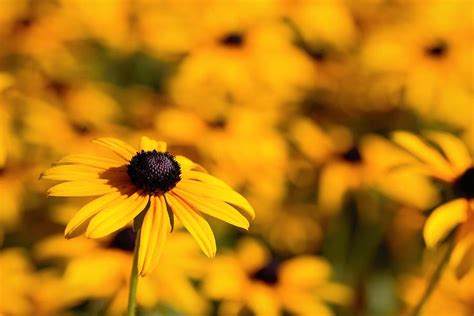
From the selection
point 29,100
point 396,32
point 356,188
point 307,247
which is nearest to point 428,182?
point 356,188

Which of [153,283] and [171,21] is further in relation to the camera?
[171,21]

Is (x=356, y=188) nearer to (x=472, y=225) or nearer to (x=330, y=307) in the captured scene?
(x=330, y=307)

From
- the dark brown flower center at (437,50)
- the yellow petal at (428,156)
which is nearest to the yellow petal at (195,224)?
the yellow petal at (428,156)

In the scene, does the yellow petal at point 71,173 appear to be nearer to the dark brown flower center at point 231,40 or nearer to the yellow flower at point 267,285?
the yellow flower at point 267,285

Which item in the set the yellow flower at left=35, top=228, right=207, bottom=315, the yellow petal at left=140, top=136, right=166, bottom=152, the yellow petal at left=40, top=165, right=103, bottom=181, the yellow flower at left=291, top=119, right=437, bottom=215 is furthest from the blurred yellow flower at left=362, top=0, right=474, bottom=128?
the yellow petal at left=40, top=165, right=103, bottom=181

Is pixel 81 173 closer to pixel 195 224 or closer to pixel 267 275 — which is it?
pixel 195 224

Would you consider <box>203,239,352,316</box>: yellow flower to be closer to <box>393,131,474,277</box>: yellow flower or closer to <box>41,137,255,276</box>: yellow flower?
<box>393,131,474,277</box>: yellow flower
